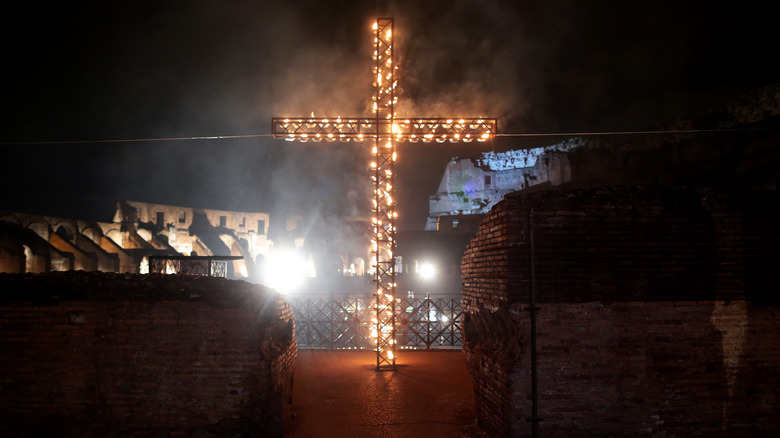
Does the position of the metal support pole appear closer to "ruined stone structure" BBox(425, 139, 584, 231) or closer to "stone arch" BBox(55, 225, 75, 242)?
"stone arch" BBox(55, 225, 75, 242)

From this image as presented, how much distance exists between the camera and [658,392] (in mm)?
4895

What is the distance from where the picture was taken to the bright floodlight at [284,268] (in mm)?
43781

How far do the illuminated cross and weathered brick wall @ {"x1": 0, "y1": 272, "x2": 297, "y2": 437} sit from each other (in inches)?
193

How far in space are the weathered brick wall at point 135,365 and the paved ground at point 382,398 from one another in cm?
132

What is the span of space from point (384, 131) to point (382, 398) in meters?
6.30

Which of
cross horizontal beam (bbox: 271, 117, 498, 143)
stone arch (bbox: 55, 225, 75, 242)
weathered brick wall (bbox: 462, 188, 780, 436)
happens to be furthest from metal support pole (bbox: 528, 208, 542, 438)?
stone arch (bbox: 55, 225, 75, 242)

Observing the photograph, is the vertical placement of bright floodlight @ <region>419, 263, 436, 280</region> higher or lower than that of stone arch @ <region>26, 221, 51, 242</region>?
lower

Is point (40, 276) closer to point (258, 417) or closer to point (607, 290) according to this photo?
point (258, 417)

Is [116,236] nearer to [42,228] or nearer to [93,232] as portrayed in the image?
[93,232]

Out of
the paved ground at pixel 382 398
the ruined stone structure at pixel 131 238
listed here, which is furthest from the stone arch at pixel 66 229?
the paved ground at pixel 382 398

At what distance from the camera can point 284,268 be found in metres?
48.8

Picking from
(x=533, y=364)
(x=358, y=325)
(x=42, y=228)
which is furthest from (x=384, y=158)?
(x=42, y=228)

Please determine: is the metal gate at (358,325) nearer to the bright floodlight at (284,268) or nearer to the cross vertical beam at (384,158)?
the cross vertical beam at (384,158)

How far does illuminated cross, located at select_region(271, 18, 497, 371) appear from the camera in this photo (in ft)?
33.0
